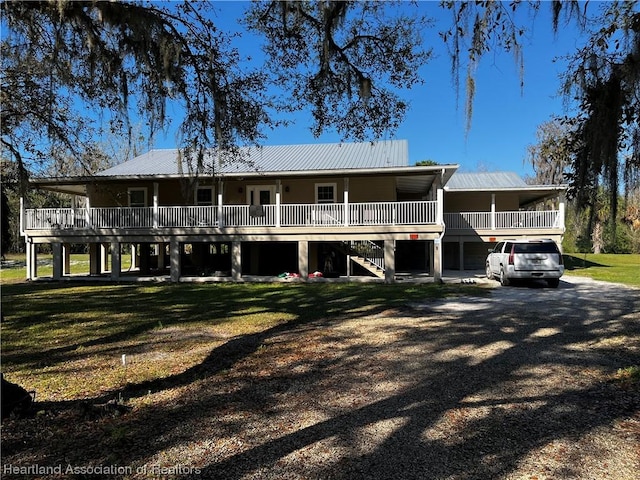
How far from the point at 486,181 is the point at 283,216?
42.1 ft

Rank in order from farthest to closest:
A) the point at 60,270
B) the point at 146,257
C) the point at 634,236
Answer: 1. the point at 634,236
2. the point at 146,257
3. the point at 60,270

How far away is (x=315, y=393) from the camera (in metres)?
4.45

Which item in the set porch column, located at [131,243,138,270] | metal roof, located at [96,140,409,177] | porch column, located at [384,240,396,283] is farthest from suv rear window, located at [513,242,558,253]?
porch column, located at [131,243,138,270]

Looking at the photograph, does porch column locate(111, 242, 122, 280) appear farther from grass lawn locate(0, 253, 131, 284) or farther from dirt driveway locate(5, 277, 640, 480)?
dirt driveway locate(5, 277, 640, 480)

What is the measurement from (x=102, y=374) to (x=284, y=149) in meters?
18.4

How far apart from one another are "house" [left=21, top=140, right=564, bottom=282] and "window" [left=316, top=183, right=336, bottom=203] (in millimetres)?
44

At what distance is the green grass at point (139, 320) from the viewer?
5.28 metres

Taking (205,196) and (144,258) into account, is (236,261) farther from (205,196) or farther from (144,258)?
(144,258)

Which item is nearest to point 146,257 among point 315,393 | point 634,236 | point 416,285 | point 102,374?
point 416,285

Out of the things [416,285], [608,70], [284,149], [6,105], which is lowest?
[416,285]

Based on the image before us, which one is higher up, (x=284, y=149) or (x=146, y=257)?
(x=284, y=149)

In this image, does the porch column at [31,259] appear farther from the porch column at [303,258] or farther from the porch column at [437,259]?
the porch column at [437,259]

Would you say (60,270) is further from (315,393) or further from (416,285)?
(315,393)

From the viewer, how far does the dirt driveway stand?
9.86ft
